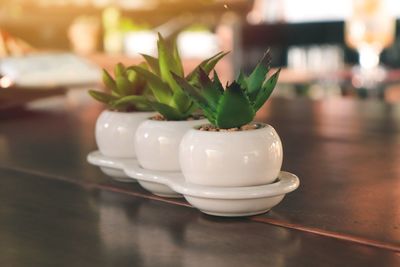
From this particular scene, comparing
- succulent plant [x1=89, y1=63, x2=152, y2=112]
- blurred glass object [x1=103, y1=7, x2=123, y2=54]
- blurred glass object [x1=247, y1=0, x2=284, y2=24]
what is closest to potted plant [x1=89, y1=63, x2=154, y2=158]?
succulent plant [x1=89, y1=63, x2=152, y2=112]

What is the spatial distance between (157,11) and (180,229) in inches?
199

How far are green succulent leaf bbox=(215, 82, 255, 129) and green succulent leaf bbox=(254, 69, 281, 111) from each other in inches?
0.6

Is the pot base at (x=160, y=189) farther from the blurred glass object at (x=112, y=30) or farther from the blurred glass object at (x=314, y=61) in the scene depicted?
the blurred glass object at (x=112, y=30)

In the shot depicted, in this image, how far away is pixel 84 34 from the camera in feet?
18.2

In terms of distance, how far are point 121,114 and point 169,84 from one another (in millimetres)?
126

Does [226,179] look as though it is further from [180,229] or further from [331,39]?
[331,39]

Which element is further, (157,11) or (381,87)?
(157,11)

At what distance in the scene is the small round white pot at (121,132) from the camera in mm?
763

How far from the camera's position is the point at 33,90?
167cm

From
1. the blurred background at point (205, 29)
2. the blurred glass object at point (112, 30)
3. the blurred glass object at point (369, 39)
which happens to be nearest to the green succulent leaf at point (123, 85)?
the blurred glass object at point (369, 39)

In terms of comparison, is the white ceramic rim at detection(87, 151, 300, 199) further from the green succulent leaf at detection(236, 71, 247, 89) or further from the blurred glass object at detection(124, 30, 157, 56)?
the blurred glass object at detection(124, 30, 157, 56)

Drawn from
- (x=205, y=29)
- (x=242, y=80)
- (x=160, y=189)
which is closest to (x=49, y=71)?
(x=160, y=189)

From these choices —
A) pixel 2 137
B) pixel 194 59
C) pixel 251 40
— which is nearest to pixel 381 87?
pixel 194 59

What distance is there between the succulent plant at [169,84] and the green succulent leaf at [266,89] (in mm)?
70
